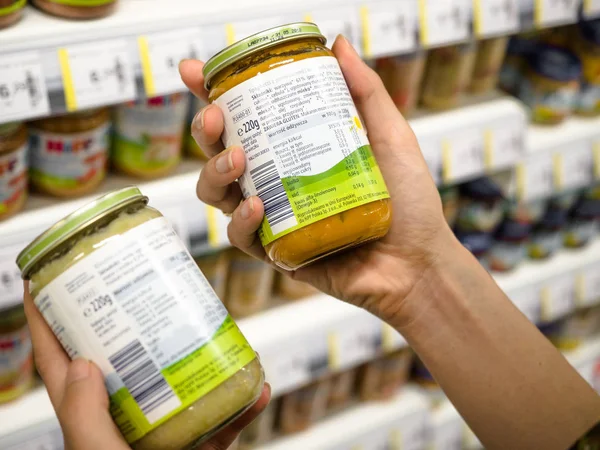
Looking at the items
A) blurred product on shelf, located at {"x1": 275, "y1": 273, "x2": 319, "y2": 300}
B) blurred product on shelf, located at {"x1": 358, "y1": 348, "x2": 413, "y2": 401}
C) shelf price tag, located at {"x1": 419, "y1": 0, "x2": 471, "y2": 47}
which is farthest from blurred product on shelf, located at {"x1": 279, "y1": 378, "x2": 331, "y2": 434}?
shelf price tag, located at {"x1": 419, "y1": 0, "x2": 471, "y2": 47}

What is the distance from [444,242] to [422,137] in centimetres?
51

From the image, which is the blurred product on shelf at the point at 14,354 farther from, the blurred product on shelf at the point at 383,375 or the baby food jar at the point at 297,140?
the blurred product on shelf at the point at 383,375

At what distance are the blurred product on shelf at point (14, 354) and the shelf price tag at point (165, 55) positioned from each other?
478mm

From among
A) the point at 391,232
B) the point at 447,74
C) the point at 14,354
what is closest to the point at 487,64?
the point at 447,74

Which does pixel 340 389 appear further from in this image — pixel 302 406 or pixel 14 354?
pixel 14 354

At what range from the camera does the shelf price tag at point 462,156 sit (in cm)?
148

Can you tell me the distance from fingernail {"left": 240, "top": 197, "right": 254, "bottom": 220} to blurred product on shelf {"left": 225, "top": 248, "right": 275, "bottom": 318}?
0.61 m

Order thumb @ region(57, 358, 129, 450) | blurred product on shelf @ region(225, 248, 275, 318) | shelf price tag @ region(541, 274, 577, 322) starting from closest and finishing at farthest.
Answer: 1. thumb @ region(57, 358, 129, 450)
2. blurred product on shelf @ region(225, 248, 275, 318)
3. shelf price tag @ region(541, 274, 577, 322)

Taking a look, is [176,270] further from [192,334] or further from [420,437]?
[420,437]

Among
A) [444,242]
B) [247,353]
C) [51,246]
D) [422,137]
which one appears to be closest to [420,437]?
[422,137]

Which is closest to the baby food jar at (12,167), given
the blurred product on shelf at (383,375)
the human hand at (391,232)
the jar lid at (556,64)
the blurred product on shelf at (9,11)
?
the blurred product on shelf at (9,11)

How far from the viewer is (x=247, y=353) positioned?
2.30ft

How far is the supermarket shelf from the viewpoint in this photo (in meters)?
0.98

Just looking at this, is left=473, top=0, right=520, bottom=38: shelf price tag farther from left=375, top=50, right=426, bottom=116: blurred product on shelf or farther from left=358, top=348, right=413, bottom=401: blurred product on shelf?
left=358, top=348, right=413, bottom=401: blurred product on shelf
